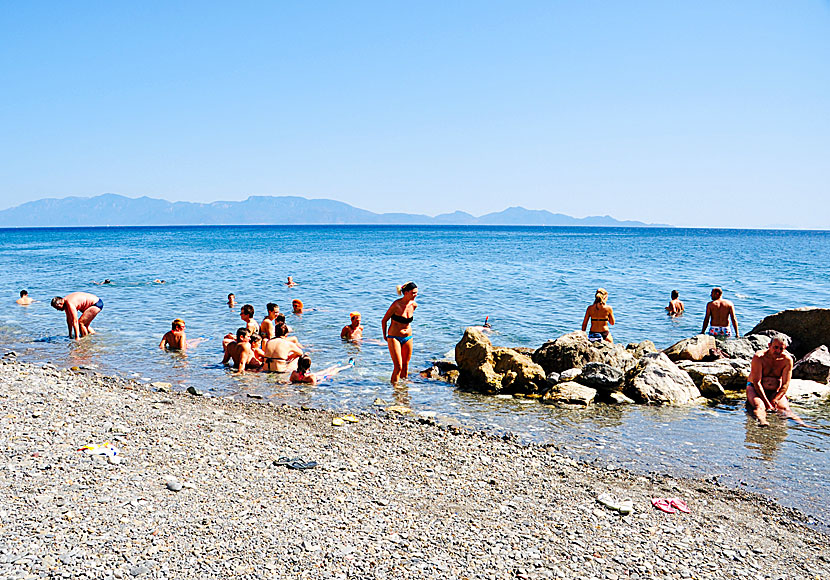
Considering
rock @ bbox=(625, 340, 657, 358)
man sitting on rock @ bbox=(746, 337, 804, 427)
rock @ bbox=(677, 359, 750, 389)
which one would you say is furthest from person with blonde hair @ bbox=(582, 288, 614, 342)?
man sitting on rock @ bbox=(746, 337, 804, 427)

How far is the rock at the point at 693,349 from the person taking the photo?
12727mm

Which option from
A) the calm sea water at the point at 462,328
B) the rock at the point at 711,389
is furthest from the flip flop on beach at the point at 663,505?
the rock at the point at 711,389

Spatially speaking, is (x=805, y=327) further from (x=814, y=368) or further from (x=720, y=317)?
(x=814, y=368)

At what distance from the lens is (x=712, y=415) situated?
9930 mm

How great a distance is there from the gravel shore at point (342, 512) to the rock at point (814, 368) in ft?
20.2

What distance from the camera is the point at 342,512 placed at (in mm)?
5672

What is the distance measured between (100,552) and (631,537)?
421 cm

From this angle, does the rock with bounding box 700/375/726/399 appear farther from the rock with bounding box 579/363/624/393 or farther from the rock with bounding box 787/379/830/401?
the rock with bounding box 579/363/624/393

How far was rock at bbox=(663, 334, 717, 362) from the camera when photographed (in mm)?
12727

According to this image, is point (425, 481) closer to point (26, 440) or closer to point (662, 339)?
point (26, 440)

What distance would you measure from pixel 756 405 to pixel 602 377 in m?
2.29

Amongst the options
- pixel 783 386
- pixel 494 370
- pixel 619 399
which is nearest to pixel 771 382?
pixel 783 386

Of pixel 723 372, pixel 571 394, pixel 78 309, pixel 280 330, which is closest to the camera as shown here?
pixel 571 394

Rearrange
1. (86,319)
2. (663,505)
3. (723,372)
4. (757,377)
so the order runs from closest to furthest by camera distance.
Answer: (663,505)
(757,377)
(723,372)
(86,319)
